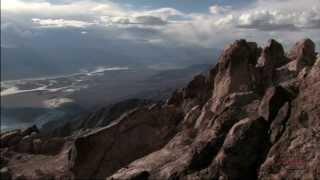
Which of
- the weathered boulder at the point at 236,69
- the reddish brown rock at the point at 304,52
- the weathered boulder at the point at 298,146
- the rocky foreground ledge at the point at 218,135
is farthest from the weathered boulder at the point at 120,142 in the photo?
the weathered boulder at the point at 298,146

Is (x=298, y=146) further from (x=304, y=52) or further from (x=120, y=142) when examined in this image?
(x=304, y=52)

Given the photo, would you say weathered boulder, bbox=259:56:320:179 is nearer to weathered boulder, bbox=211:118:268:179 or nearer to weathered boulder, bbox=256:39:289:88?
weathered boulder, bbox=211:118:268:179

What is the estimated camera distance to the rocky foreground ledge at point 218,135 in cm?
4562

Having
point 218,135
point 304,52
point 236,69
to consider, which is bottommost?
point 218,135

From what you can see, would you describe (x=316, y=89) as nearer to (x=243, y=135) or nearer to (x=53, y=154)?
(x=243, y=135)

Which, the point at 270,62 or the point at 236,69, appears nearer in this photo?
the point at 236,69

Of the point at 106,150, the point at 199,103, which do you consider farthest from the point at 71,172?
the point at 199,103

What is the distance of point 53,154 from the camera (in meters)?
96.8

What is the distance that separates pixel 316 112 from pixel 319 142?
10.8 ft

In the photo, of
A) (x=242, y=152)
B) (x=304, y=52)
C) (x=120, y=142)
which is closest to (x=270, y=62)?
(x=304, y=52)

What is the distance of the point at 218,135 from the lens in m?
51.4

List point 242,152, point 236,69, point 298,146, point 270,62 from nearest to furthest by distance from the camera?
point 298,146, point 242,152, point 236,69, point 270,62

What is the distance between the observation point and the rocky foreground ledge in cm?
4562

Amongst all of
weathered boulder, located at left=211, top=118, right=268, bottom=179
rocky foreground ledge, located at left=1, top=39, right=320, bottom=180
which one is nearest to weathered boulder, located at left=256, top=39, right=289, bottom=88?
rocky foreground ledge, located at left=1, top=39, right=320, bottom=180
